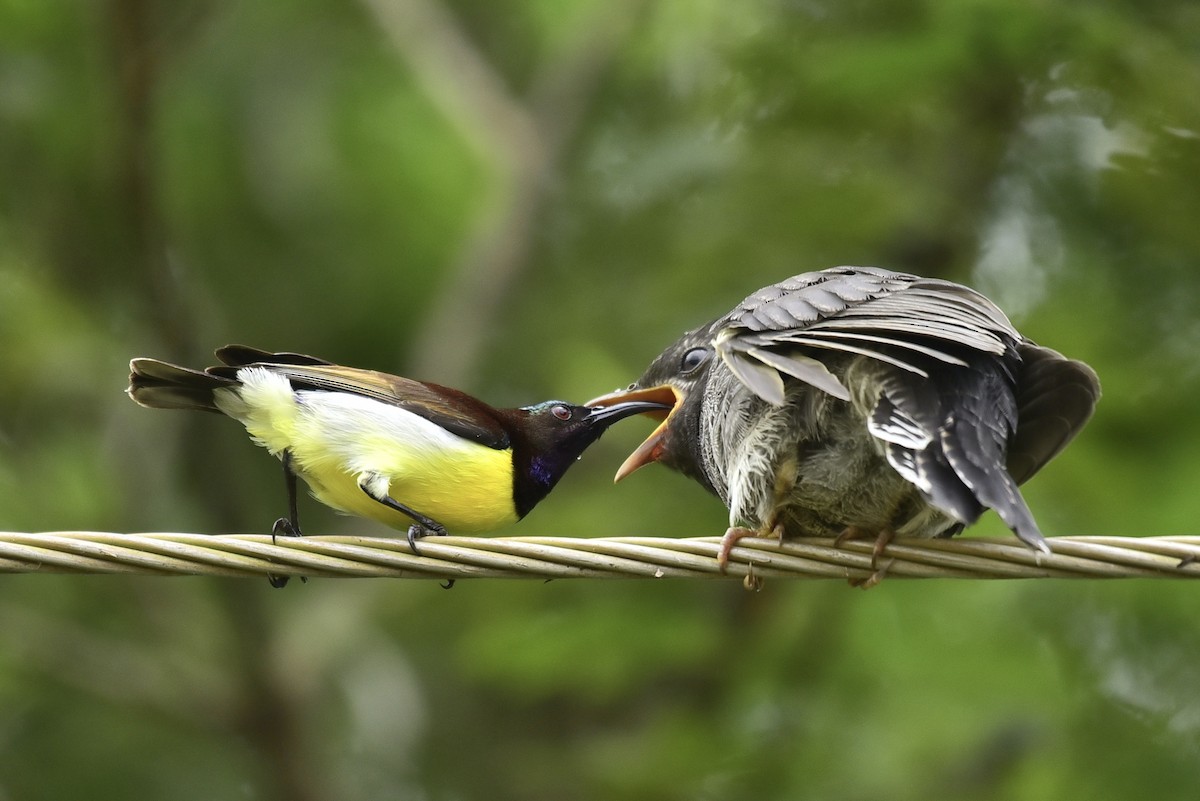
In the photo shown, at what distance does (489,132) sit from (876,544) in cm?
676

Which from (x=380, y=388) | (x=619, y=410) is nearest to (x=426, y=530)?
(x=380, y=388)

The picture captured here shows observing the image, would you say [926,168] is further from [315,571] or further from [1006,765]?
[315,571]

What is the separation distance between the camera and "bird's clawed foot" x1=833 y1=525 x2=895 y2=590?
177 inches

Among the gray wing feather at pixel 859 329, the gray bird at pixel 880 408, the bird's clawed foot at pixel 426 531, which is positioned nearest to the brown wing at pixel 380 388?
the bird's clawed foot at pixel 426 531

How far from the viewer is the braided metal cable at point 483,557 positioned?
3945 millimetres

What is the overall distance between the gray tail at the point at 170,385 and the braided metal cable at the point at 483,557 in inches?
40.3

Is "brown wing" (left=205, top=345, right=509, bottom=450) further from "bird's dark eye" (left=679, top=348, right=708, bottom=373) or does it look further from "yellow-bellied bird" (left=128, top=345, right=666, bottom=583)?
"bird's dark eye" (left=679, top=348, right=708, bottom=373)

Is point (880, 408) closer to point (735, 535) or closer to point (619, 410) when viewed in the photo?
point (735, 535)

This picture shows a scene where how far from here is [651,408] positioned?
243 inches

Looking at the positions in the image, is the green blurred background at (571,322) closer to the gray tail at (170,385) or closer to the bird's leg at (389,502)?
the gray tail at (170,385)

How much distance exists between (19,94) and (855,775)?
688 cm

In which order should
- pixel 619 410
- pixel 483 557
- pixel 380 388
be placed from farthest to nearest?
pixel 619 410, pixel 380 388, pixel 483 557

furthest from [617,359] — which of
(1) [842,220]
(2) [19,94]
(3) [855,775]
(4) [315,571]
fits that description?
(4) [315,571]

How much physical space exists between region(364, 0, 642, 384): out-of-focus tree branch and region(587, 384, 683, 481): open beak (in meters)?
3.44
